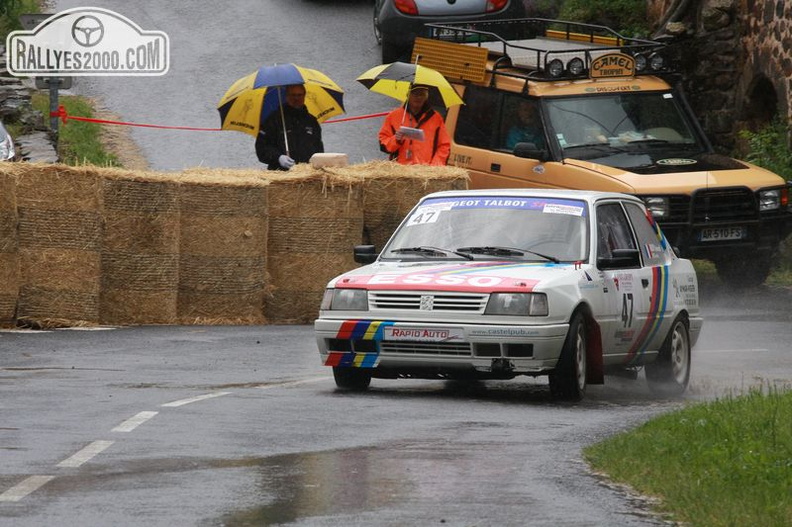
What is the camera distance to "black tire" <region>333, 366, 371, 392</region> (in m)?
13.4

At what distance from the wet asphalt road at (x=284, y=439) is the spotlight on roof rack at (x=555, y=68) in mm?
5642

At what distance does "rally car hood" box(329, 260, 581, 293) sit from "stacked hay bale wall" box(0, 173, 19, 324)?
551cm

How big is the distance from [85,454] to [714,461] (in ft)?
10.4

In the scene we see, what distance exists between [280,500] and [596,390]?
246 inches

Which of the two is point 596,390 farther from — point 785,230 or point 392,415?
point 785,230

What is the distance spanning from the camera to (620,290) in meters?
13.9

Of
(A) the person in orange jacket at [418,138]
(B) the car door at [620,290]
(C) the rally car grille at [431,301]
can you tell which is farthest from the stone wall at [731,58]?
(C) the rally car grille at [431,301]

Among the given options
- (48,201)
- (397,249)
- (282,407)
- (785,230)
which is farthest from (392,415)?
(785,230)

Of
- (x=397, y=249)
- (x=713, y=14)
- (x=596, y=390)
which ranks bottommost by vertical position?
Result: (x=596, y=390)

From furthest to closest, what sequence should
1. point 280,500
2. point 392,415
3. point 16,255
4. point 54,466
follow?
point 16,255 < point 392,415 < point 54,466 < point 280,500

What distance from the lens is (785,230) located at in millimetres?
22141

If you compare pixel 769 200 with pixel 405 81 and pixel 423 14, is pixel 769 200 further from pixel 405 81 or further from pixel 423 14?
pixel 423 14

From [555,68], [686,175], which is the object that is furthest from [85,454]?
[555,68]

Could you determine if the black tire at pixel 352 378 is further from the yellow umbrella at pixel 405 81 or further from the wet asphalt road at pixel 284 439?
the yellow umbrella at pixel 405 81
